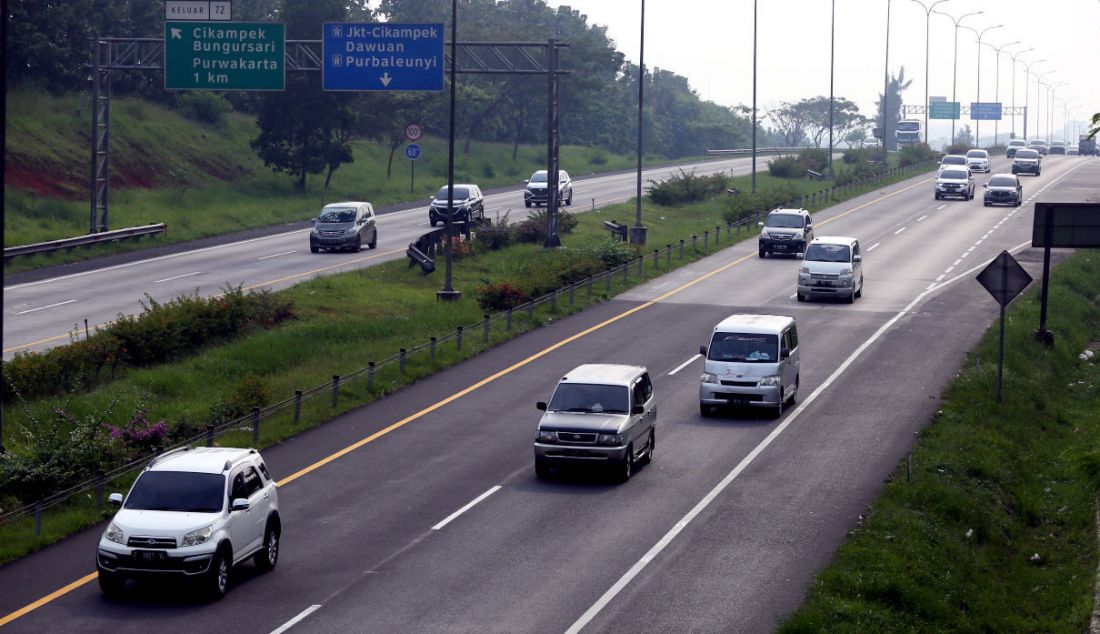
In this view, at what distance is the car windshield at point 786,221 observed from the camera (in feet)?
189

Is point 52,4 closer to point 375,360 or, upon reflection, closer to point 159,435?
point 375,360

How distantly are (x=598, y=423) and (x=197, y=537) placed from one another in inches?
327

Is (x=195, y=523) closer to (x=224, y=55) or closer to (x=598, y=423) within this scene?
(x=598, y=423)

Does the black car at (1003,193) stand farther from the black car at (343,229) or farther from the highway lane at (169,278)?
the black car at (343,229)

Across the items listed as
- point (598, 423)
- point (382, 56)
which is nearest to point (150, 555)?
point (598, 423)

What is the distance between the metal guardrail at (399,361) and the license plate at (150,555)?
4.38m

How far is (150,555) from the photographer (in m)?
16.8

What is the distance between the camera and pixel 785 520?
21.2 metres

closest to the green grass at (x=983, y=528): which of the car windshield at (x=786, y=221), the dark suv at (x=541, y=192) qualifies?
the car windshield at (x=786, y=221)

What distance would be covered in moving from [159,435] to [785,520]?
11717 mm

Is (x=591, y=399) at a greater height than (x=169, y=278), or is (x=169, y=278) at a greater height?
(x=169, y=278)

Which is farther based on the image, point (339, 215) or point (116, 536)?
point (339, 215)

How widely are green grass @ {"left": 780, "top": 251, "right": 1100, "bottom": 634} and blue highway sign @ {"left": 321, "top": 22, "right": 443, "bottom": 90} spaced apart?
27311mm

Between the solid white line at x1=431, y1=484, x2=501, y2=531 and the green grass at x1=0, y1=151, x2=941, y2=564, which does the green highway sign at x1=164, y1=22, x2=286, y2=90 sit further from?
the solid white line at x1=431, y1=484, x2=501, y2=531
